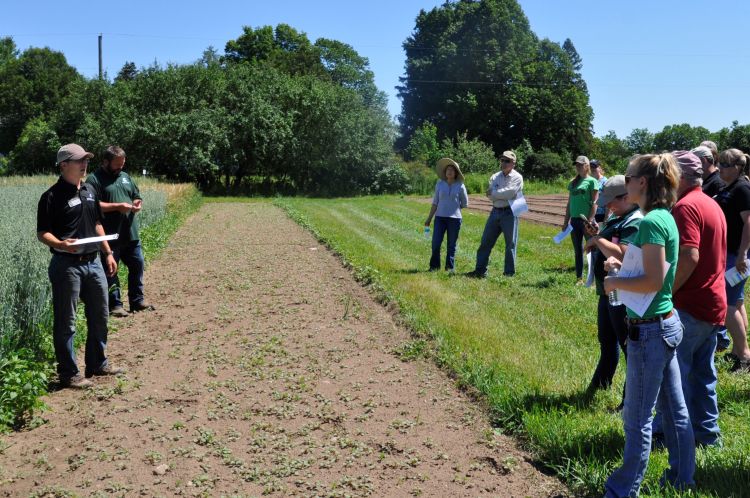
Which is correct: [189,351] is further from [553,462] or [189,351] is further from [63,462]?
[553,462]

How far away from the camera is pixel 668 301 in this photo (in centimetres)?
368

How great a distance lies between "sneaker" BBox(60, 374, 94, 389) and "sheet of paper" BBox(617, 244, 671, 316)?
15.4ft

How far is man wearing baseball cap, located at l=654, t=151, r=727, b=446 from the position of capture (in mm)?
4121

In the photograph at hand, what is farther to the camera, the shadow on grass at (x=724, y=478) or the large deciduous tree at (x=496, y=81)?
the large deciduous tree at (x=496, y=81)

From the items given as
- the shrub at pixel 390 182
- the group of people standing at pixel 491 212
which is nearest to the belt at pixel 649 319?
the group of people standing at pixel 491 212

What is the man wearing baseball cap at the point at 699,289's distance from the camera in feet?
13.5

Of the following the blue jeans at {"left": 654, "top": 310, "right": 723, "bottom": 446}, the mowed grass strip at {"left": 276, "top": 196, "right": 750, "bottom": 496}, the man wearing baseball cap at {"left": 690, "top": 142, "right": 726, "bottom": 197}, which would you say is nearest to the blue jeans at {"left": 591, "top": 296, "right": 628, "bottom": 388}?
the mowed grass strip at {"left": 276, "top": 196, "right": 750, "bottom": 496}

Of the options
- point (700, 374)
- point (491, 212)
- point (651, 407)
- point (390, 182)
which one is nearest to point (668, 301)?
point (651, 407)

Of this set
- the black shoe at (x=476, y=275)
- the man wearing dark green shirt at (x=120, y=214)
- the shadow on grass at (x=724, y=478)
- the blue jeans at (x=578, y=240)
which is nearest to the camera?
the shadow on grass at (x=724, y=478)

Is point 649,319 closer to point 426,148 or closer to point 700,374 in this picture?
point 700,374

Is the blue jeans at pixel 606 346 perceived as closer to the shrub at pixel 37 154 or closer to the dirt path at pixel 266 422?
the dirt path at pixel 266 422

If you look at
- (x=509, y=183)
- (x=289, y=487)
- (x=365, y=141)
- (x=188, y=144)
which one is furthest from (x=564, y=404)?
(x=365, y=141)

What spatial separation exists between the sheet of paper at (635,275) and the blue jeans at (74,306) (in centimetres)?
464

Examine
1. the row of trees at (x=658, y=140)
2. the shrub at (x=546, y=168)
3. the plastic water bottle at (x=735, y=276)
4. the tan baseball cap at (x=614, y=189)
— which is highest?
the row of trees at (x=658, y=140)
